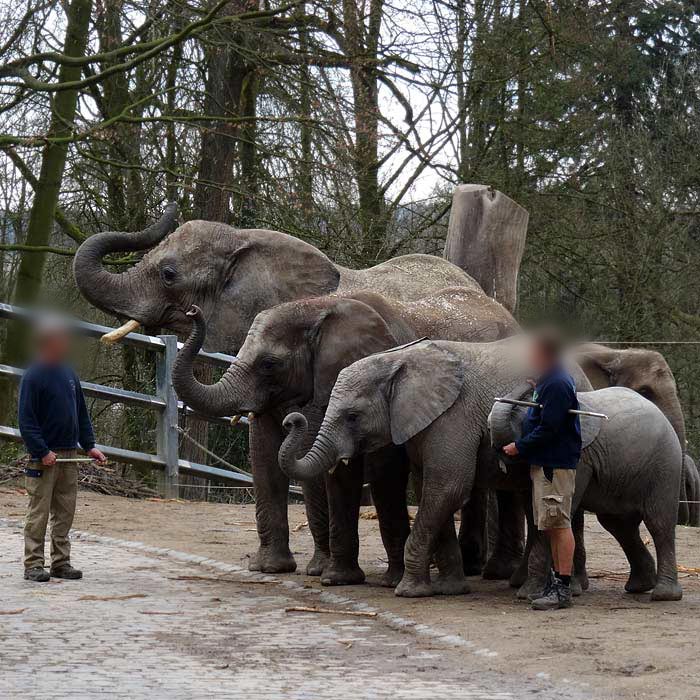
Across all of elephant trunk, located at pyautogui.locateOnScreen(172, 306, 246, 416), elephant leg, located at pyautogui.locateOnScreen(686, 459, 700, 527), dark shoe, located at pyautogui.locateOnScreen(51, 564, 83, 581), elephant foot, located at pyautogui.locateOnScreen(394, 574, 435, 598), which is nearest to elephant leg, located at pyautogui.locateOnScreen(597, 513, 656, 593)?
elephant foot, located at pyautogui.locateOnScreen(394, 574, 435, 598)

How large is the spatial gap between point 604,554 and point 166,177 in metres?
9.18

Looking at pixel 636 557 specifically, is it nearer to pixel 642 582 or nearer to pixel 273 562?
pixel 642 582

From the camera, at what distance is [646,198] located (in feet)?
68.9

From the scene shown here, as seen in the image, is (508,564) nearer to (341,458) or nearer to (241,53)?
(341,458)

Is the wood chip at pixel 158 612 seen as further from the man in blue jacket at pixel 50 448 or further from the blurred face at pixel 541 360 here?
the blurred face at pixel 541 360

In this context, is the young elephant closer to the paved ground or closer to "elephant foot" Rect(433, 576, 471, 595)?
"elephant foot" Rect(433, 576, 471, 595)

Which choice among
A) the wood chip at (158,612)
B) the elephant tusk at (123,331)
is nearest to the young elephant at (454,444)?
the wood chip at (158,612)

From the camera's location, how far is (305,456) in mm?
8539

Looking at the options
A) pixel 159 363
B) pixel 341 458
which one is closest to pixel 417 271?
pixel 341 458

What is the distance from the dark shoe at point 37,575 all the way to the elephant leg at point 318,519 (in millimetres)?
1873

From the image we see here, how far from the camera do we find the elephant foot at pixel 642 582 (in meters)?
8.77

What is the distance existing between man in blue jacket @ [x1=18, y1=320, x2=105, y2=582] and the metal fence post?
509 cm

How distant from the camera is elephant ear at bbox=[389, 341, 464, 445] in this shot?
847 cm

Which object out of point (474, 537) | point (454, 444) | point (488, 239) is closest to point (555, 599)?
point (454, 444)
